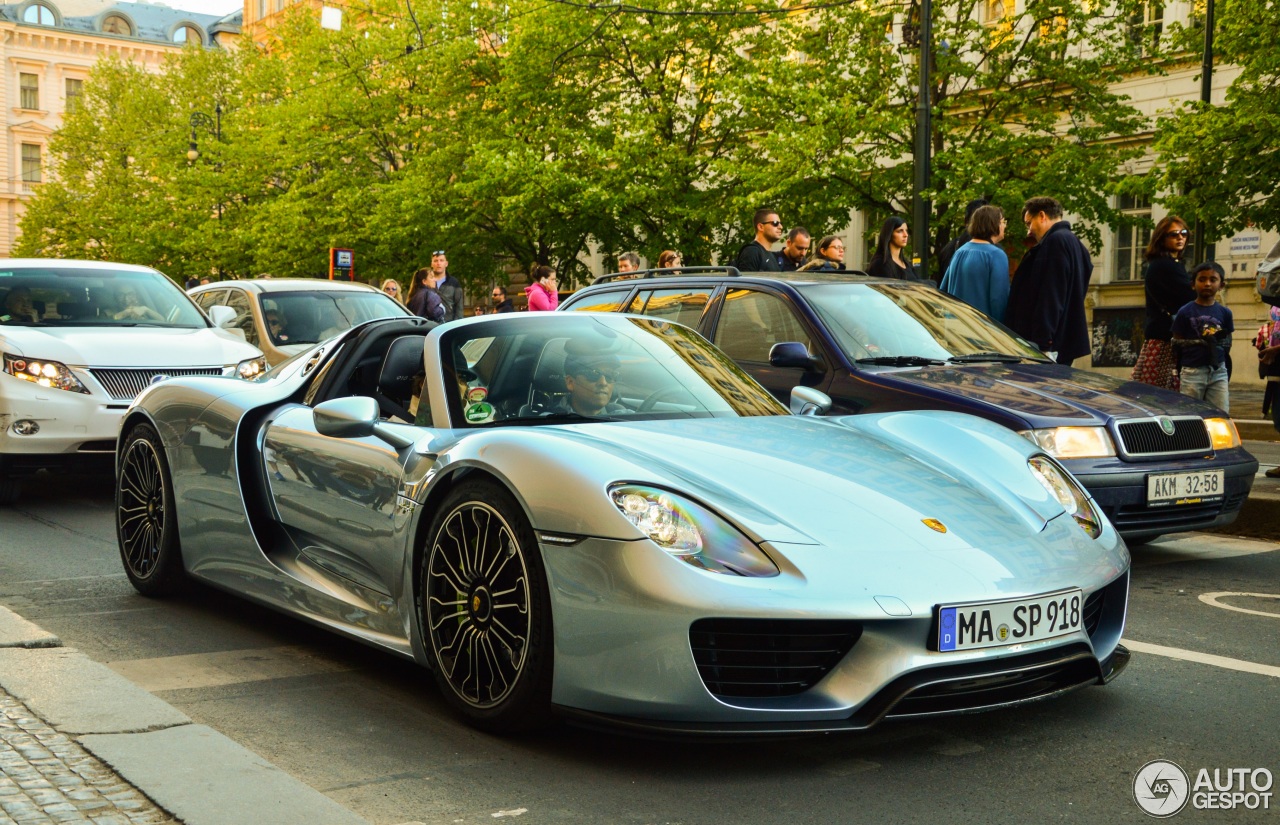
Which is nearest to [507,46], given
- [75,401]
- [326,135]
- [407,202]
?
[407,202]

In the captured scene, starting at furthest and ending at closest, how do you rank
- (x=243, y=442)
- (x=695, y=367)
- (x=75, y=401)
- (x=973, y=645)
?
(x=75, y=401) < (x=243, y=442) < (x=695, y=367) < (x=973, y=645)

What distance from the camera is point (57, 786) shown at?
11.5 ft

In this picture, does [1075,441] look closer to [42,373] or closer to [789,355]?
[789,355]

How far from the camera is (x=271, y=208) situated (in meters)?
38.3

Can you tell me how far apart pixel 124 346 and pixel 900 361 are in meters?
5.22

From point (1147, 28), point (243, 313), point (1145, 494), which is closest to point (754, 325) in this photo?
point (1145, 494)

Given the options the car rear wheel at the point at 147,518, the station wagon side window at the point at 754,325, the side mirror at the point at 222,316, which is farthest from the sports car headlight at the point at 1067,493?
the side mirror at the point at 222,316

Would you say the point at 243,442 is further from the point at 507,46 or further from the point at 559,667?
the point at 507,46

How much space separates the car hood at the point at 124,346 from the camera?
9.30 meters

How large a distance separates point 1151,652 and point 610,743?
2230mm

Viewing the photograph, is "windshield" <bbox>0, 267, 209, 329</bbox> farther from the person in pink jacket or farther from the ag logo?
the ag logo

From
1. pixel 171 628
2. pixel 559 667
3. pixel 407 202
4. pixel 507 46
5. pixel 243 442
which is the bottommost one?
pixel 171 628

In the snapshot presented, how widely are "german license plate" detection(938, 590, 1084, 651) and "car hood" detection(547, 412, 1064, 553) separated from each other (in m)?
0.24

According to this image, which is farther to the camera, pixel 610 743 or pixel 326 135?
pixel 326 135
